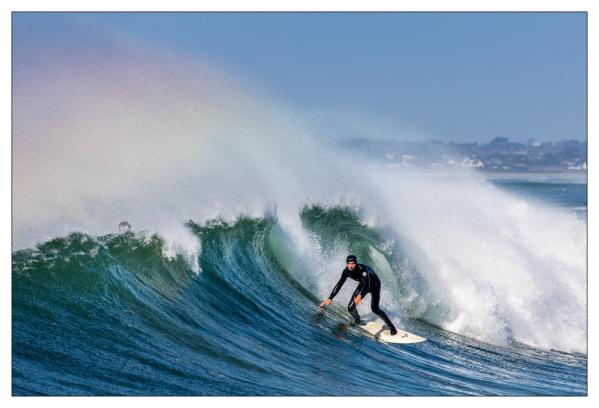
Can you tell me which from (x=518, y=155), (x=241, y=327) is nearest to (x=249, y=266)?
(x=241, y=327)

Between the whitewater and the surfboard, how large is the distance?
0.49 ft

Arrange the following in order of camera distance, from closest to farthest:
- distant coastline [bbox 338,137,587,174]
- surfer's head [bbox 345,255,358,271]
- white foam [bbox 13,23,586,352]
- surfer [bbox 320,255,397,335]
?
surfer's head [bbox 345,255,358,271]
surfer [bbox 320,255,397,335]
white foam [bbox 13,23,586,352]
distant coastline [bbox 338,137,587,174]

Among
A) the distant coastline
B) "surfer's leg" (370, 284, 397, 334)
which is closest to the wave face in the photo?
"surfer's leg" (370, 284, 397, 334)

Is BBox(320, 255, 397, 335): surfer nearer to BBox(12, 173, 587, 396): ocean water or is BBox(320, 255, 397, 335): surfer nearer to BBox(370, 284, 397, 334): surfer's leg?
BBox(370, 284, 397, 334): surfer's leg

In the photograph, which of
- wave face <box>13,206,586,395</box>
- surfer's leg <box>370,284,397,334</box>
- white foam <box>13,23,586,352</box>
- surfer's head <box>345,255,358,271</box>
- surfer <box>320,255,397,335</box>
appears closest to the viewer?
wave face <box>13,206,586,395</box>

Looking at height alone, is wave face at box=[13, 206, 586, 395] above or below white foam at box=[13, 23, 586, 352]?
below

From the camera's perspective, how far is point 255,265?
427 inches

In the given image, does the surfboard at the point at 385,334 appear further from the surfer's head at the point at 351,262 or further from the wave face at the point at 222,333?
the surfer's head at the point at 351,262

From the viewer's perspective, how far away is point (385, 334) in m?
8.71

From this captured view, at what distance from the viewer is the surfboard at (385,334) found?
8648 millimetres

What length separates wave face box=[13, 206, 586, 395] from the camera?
6.97 metres

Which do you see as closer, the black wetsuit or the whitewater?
A: the whitewater
